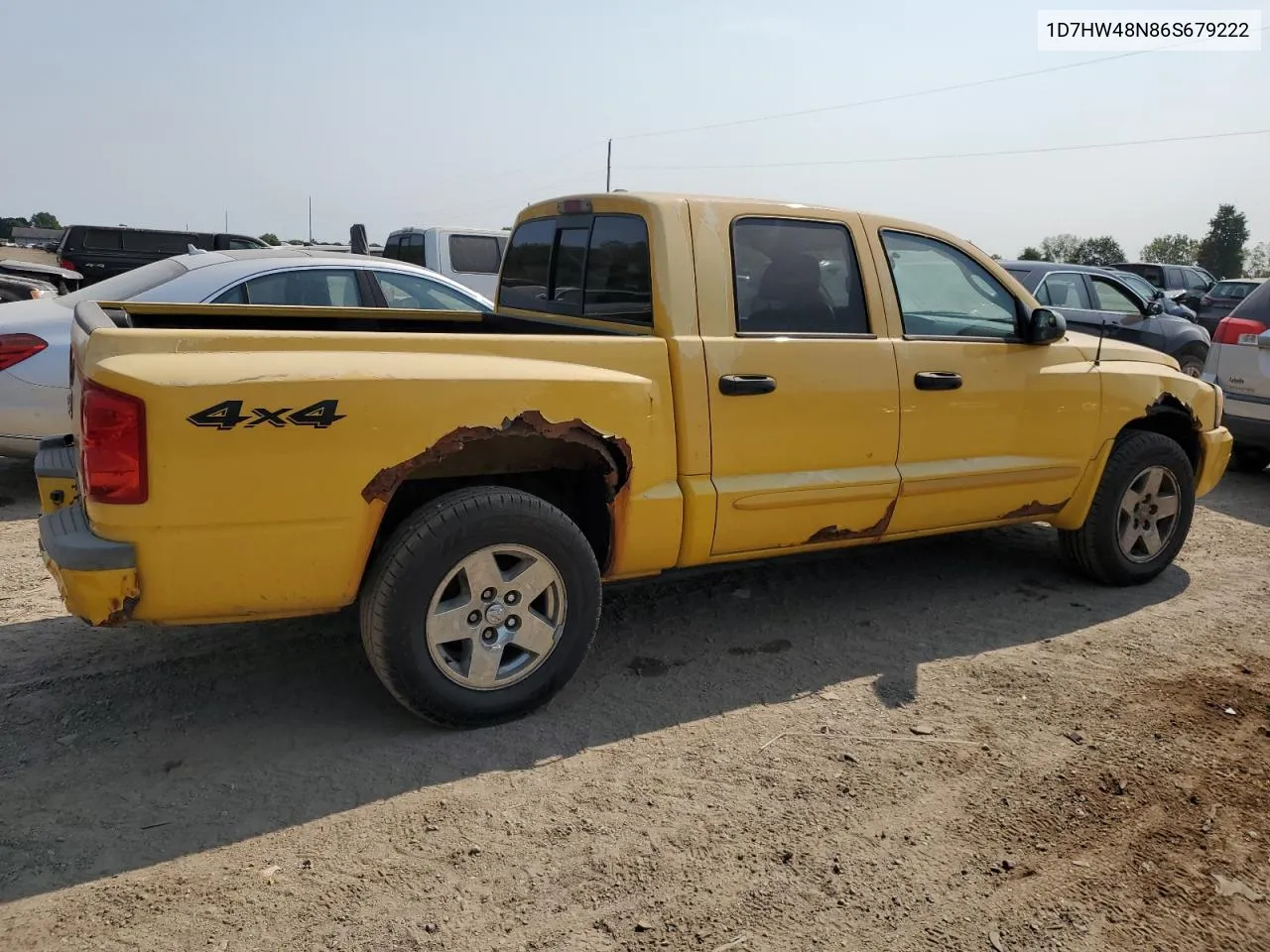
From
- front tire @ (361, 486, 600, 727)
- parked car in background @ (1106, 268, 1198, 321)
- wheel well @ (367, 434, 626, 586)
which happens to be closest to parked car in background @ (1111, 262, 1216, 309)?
parked car in background @ (1106, 268, 1198, 321)

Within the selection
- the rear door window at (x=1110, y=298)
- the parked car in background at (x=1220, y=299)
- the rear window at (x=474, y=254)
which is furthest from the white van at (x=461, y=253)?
the parked car in background at (x=1220, y=299)

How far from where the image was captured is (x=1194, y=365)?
1155 cm

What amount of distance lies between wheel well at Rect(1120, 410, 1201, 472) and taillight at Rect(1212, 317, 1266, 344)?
9.39 ft

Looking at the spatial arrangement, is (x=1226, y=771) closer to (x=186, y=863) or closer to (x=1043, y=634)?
(x=1043, y=634)

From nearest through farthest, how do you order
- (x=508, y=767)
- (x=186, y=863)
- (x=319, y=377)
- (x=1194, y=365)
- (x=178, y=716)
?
(x=186, y=863) < (x=319, y=377) < (x=508, y=767) < (x=178, y=716) < (x=1194, y=365)

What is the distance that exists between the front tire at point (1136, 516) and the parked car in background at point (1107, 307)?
5.46m

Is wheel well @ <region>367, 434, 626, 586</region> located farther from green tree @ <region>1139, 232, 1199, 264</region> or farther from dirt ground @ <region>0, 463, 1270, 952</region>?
green tree @ <region>1139, 232, 1199, 264</region>

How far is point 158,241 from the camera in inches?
769

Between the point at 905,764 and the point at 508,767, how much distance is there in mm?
1343

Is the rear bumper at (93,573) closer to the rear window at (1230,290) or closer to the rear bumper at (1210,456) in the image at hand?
the rear bumper at (1210,456)

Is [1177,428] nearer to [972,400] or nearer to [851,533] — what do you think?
[972,400]

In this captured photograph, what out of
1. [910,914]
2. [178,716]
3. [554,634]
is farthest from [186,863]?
[910,914]

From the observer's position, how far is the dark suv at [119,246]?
18.5m

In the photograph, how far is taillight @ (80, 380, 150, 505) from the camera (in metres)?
2.86
